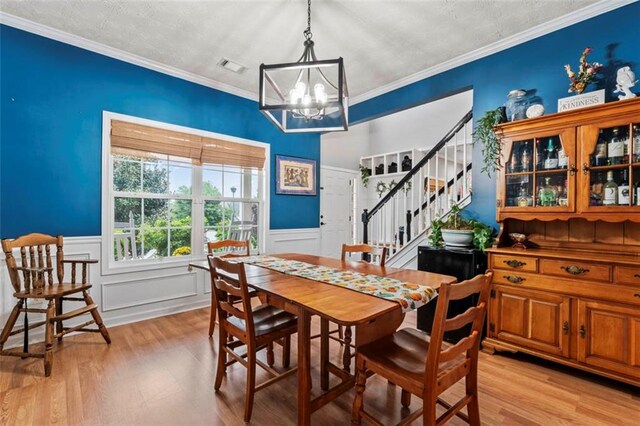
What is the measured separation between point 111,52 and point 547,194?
431 centimetres

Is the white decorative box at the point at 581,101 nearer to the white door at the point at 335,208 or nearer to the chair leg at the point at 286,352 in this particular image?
the chair leg at the point at 286,352

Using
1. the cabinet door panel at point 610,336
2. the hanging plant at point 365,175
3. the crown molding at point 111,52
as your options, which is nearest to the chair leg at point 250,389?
the cabinet door panel at point 610,336

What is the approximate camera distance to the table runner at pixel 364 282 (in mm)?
1520

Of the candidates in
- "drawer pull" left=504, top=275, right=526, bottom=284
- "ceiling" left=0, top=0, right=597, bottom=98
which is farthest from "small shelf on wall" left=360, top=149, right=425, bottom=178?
"drawer pull" left=504, top=275, right=526, bottom=284

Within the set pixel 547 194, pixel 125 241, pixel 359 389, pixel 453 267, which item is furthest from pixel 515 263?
pixel 125 241

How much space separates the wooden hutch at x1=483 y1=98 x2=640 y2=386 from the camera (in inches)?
78.7

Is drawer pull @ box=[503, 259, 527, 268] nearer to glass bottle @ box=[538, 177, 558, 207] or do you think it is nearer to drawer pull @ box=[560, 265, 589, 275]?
drawer pull @ box=[560, 265, 589, 275]

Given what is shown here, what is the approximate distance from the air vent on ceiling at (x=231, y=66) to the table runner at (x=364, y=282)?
2218mm

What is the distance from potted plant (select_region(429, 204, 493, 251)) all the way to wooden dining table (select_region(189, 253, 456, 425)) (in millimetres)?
987

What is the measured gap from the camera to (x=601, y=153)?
2188 millimetres

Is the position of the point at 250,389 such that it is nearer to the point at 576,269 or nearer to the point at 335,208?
the point at 576,269

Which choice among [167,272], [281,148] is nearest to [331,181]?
[281,148]

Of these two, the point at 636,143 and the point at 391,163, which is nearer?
the point at 636,143

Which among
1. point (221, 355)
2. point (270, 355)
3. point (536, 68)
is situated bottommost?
point (270, 355)
